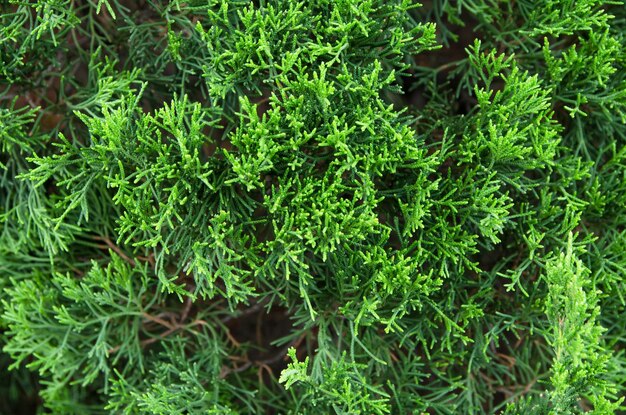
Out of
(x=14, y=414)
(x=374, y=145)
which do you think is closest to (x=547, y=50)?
(x=374, y=145)

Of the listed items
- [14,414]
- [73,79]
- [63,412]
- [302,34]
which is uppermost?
[302,34]

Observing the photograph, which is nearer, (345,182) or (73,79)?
(345,182)

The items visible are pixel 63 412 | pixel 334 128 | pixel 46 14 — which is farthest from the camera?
pixel 63 412

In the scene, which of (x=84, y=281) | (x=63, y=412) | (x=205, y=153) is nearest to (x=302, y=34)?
(x=205, y=153)

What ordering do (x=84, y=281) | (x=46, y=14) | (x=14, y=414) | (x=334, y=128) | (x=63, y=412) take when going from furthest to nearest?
(x=14, y=414) < (x=63, y=412) < (x=84, y=281) < (x=46, y=14) < (x=334, y=128)

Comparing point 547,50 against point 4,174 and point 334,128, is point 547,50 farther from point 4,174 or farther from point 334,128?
point 4,174

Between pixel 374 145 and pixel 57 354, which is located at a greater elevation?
pixel 374 145
